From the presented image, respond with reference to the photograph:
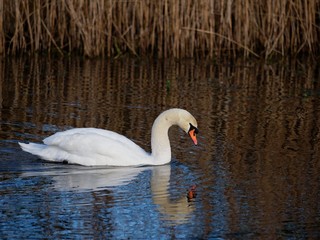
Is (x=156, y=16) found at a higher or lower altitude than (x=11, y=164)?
higher

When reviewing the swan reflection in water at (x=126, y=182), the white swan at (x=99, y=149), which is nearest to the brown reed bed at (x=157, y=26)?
the white swan at (x=99, y=149)

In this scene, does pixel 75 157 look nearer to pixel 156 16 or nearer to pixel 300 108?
pixel 300 108

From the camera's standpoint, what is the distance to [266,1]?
51.3 ft

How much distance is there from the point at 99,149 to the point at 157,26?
23.4 feet

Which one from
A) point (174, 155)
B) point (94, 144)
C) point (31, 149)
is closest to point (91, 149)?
point (94, 144)

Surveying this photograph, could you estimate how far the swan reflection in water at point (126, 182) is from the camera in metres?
7.02

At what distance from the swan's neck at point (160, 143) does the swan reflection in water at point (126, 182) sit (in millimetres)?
89

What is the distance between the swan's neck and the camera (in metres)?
8.70

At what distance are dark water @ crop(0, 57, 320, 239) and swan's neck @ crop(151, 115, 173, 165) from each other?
0.11 meters

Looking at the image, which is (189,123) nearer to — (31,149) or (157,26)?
(31,149)

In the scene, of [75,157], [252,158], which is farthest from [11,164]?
[252,158]

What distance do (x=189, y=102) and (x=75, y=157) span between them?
3532 mm

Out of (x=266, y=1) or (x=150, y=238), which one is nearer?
(x=150, y=238)

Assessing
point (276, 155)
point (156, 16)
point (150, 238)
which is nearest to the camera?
point (150, 238)
